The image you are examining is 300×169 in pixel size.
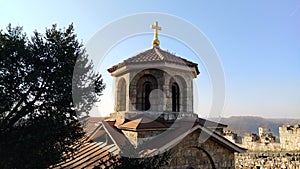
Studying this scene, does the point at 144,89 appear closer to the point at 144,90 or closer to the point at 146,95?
the point at 144,90

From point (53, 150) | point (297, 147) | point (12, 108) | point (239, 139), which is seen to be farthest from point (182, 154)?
point (239, 139)

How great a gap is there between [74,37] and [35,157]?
3.64 metres

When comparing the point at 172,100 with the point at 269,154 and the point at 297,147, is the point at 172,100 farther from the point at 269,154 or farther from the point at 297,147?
the point at 297,147

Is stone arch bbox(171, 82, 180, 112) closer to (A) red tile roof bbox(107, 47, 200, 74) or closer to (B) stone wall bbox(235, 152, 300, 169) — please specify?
(A) red tile roof bbox(107, 47, 200, 74)

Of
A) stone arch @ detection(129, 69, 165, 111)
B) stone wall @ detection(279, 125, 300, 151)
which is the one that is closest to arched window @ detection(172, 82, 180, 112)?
stone arch @ detection(129, 69, 165, 111)

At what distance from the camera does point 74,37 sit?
22.8ft

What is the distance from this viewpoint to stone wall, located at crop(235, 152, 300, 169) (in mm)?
12797

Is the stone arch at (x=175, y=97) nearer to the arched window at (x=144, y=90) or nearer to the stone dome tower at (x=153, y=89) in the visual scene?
the stone dome tower at (x=153, y=89)

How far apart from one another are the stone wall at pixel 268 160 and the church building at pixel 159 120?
7266mm

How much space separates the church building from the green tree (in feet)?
5.08

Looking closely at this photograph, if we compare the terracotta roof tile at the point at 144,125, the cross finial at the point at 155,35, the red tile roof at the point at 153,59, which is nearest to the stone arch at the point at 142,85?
the red tile roof at the point at 153,59

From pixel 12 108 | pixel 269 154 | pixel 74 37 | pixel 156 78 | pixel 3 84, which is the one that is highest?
pixel 74 37

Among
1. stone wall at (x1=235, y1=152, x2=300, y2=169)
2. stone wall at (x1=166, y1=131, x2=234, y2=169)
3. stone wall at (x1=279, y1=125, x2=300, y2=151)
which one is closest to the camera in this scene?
stone wall at (x1=166, y1=131, x2=234, y2=169)

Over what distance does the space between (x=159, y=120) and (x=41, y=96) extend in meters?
3.91
